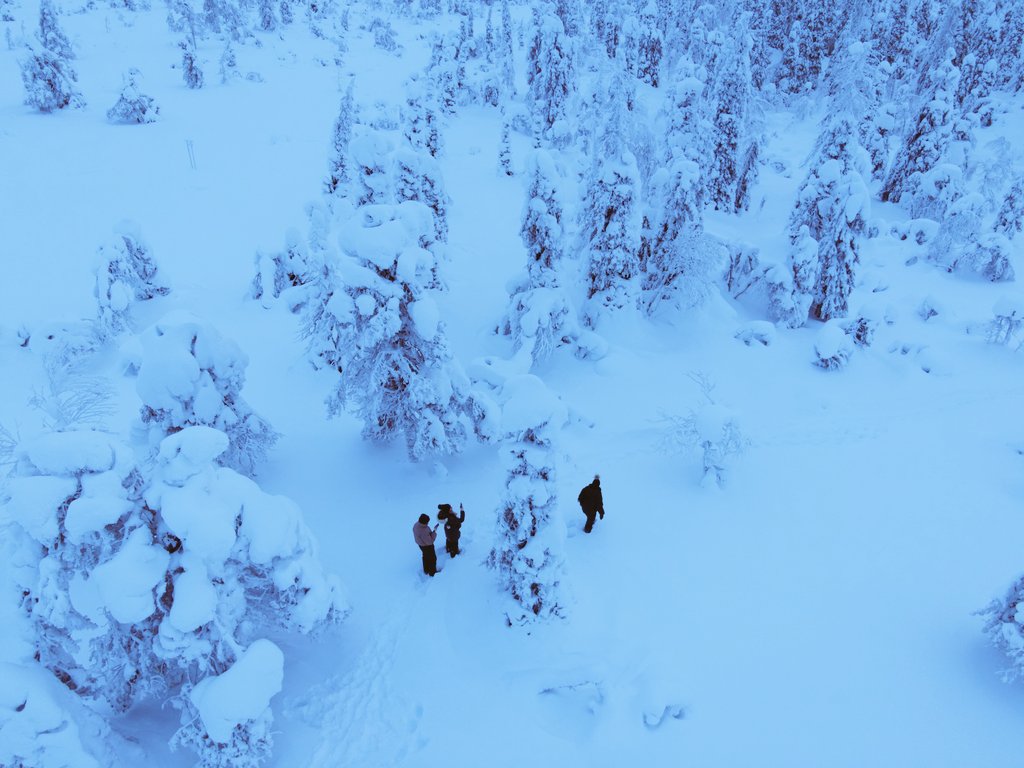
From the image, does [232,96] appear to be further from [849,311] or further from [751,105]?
[849,311]

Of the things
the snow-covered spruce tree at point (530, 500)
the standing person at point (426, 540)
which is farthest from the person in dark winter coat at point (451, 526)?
the snow-covered spruce tree at point (530, 500)

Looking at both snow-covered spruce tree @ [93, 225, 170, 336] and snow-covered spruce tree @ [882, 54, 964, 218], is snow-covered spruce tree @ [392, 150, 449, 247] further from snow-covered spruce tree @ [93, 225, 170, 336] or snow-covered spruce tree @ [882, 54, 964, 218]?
snow-covered spruce tree @ [882, 54, 964, 218]

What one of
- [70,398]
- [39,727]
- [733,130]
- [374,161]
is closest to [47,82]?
[374,161]

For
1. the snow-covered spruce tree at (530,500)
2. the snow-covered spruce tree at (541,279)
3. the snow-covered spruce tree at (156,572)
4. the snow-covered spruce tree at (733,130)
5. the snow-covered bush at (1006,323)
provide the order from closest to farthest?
1. the snow-covered spruce tree at (156,572)
2. the snow-covered spruce tree at (530,500)
3. the snow-covered spruce tree at (541,279)
4. the snow-covered bush at (1006,323)
5. the snow-covered spruce tree at (733,130)

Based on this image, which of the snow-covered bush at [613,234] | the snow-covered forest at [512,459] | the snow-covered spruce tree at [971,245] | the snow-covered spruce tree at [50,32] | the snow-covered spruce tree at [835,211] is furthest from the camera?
the snow-covered spruce tree at [50,32]

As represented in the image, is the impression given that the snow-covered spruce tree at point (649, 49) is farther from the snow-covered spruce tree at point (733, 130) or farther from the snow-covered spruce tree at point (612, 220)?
the snow-covered spruce tree at point (612, 220)

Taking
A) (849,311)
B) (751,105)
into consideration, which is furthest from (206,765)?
(751,105)

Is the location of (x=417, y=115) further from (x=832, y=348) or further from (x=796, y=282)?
(x=832, y=348)
